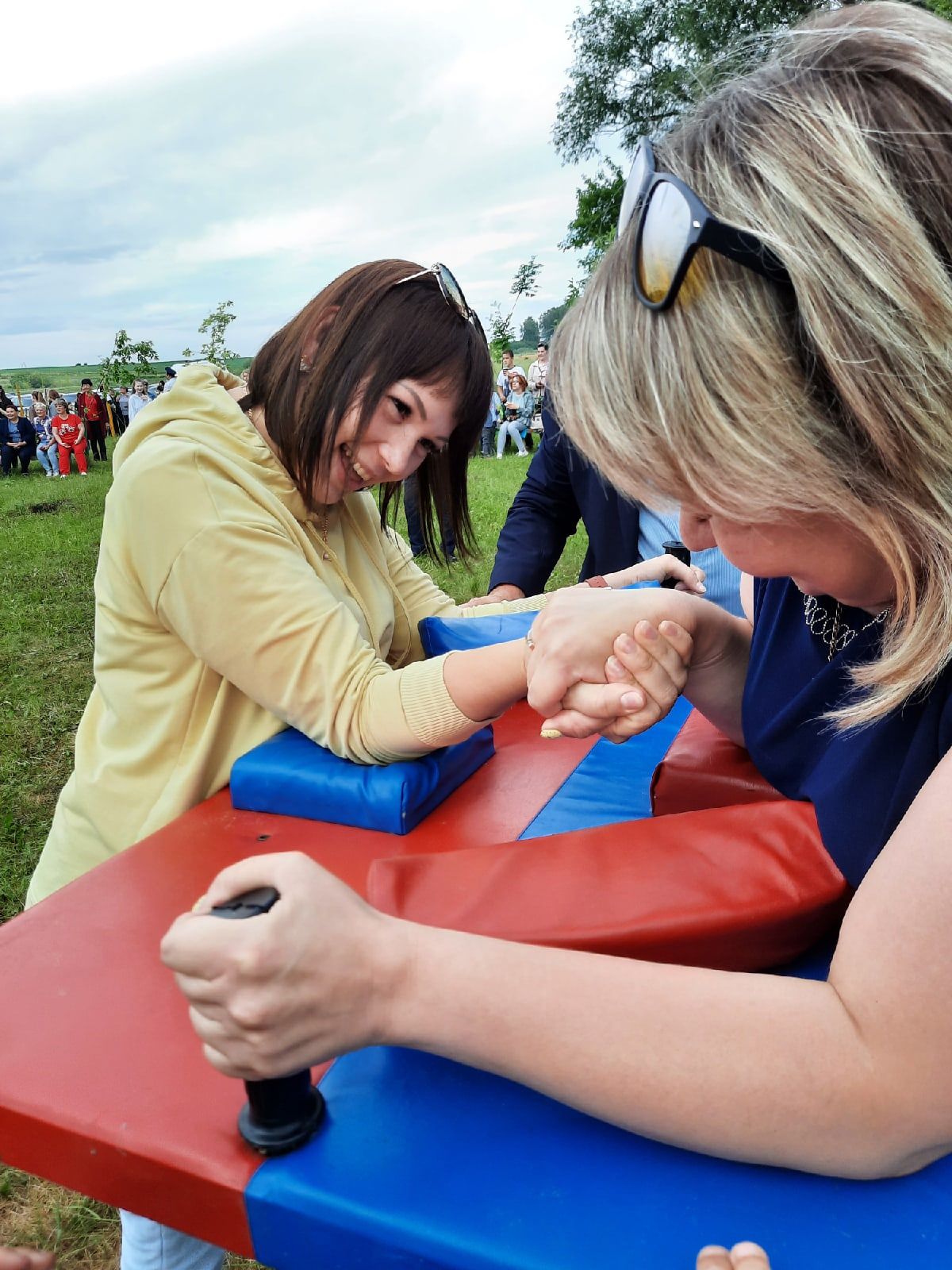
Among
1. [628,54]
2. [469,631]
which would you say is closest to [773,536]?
[469,631]

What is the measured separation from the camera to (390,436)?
6.61ft

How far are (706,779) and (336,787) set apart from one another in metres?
0.67

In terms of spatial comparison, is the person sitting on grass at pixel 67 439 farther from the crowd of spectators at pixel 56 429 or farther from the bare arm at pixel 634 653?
the bare arm at pixel 634 653

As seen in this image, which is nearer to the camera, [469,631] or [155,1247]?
[155,1247]

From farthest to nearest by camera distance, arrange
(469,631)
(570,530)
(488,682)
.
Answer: (570,530) < (469,631) < (488,682)

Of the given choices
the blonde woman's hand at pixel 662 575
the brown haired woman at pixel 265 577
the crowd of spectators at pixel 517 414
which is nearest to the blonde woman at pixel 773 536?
the brown haired woman at pixel 265 577

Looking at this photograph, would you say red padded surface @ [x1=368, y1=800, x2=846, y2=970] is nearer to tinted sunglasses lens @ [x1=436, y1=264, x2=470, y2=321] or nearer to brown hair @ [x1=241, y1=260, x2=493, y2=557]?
brown hair @ [x1=241, y1=260, x2=493, y2=557]

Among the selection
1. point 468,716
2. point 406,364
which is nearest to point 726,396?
point 468,716

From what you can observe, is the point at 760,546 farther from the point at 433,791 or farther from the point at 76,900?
the point at 76,900

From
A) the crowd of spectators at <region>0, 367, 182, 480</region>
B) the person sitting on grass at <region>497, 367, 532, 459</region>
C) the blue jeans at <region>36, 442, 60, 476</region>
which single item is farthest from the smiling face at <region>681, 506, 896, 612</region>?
the blue jeans at <region>36, 442, 60, 476</region>

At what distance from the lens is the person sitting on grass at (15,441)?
17.0 m

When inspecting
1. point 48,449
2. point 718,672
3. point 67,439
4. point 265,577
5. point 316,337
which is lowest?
point 718,672

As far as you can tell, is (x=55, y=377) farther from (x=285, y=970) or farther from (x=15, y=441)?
(x=285, y=970)

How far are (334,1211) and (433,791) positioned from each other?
908 millimetres
